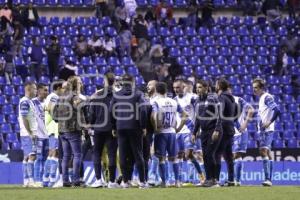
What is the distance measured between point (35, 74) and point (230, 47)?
7087mm

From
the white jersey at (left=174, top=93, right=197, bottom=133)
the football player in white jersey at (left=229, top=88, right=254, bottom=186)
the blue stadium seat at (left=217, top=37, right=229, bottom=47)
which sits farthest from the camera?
the blue stadium seat at (left=217, top=37, right=229, bottom=47)

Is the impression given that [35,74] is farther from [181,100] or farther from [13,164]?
[181,100]

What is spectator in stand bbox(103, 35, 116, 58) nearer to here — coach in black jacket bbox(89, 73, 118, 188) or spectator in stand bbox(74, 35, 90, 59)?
spectator in stand bbox(74, 35, 90, 59)

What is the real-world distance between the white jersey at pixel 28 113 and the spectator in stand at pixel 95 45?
12.0 m

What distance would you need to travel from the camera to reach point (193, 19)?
36.4 m

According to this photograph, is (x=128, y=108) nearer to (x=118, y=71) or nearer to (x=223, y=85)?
(x=223, y=85)

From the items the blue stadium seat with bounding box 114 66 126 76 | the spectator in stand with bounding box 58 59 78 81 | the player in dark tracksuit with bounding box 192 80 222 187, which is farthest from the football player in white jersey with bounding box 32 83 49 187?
the blue stadium seat with bounding box 114 66 126 76

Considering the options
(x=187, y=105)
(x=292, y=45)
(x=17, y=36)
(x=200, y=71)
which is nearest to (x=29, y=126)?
(x=187, y=105)

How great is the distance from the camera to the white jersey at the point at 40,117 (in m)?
22.5

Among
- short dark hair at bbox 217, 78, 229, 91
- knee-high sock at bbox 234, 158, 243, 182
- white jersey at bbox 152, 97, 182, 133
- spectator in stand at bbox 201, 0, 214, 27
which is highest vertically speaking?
spectator in stand at bbox 201, 0, 214, 27

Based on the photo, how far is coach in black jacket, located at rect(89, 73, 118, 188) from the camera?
69.5 ft

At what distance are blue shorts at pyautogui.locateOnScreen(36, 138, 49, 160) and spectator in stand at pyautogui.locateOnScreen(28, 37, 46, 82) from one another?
10.5m

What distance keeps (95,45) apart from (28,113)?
12400mm

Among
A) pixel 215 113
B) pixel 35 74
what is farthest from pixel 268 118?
pixel 35 74
